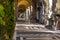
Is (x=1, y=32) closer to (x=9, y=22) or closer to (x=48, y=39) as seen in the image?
(x=9, y=22)

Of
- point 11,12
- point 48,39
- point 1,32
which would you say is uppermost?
point 11,12

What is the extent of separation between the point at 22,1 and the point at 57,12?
942cm

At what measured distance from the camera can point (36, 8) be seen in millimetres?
24406

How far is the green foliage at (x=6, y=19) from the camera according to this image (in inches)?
117

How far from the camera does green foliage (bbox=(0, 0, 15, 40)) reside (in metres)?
2.97

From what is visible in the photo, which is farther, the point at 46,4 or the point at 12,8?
the point at 46,4

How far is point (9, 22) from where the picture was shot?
3295mm

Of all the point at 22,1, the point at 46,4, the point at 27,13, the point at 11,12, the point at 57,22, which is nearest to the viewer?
the point at 11,12

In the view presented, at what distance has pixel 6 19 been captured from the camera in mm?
3150

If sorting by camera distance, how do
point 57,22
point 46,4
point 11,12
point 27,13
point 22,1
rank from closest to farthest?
point 11,12 < point 57,22 < point 46,4 < point 22,1 < point 27,13

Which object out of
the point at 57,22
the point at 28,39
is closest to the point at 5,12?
the point at 28,39

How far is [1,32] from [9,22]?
353 mm

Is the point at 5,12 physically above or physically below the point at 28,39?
above

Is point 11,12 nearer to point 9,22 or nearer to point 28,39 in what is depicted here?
point 9,22
